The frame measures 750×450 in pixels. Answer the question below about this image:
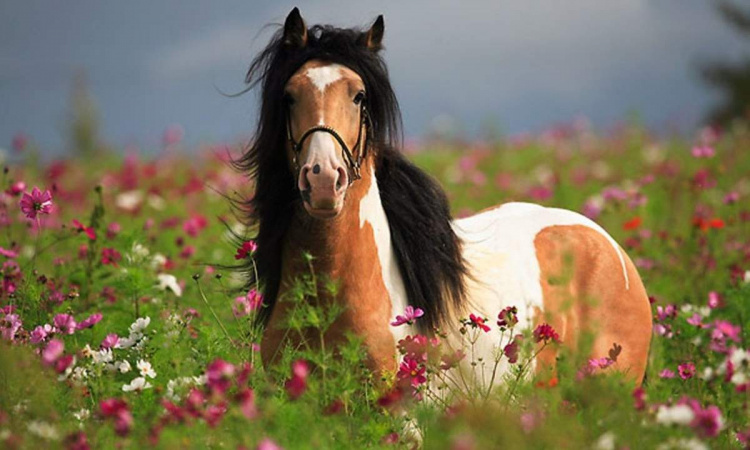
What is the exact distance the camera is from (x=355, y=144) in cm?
427

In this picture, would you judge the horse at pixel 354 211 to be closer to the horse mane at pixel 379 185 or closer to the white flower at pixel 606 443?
the horse mane at pixel 379 185

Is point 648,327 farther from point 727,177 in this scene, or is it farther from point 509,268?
point 727,177

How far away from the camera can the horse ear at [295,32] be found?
4457 millimetres

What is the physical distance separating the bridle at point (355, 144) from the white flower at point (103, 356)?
1.05 m

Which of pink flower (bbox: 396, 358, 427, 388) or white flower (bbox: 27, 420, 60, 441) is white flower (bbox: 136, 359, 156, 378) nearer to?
white flower (bbox: 27, 420, 60, 441)

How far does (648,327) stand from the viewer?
572cm

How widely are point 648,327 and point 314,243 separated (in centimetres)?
227

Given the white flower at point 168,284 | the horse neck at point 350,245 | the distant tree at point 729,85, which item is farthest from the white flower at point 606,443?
the distant tree at point 729,85

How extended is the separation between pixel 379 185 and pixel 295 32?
794 mm

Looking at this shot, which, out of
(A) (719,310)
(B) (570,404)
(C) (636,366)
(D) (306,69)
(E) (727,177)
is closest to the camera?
(B) (570,404)

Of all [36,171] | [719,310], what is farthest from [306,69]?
[36,171]

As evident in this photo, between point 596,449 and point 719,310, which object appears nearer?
point 596,449

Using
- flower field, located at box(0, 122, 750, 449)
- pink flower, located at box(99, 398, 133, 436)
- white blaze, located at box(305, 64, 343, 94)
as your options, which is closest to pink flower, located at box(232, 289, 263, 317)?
flower field, located at box(0, 122, 750, 449)

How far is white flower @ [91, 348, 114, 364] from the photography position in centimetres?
404
